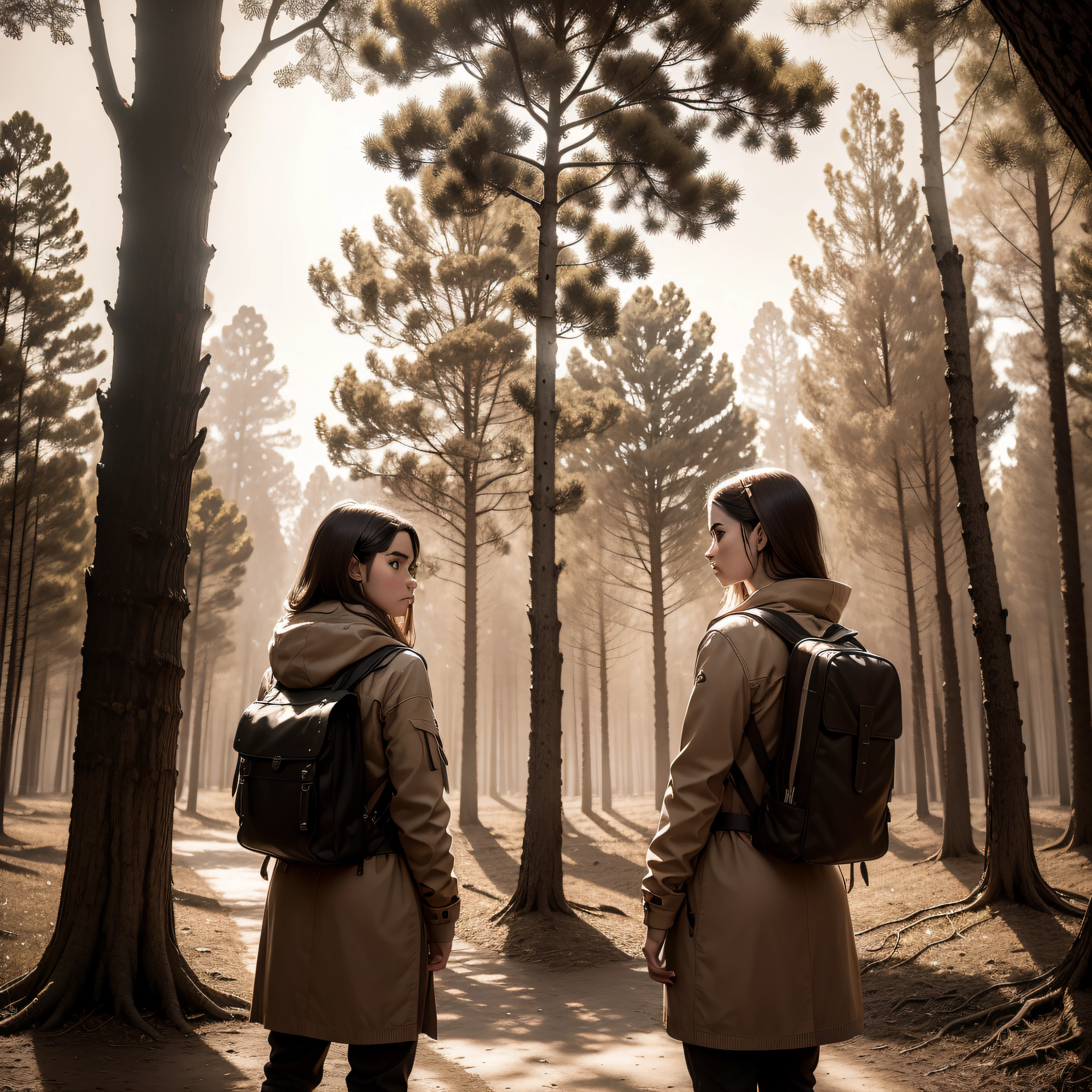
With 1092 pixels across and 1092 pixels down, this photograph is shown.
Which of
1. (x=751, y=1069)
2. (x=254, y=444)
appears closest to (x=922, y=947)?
(x=751, y=1069)

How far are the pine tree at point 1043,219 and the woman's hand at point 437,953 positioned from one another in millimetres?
7408

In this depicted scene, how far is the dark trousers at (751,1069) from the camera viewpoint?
1942 mm

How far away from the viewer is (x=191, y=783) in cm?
2223

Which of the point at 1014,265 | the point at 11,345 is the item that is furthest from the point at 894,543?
the point at 11,345

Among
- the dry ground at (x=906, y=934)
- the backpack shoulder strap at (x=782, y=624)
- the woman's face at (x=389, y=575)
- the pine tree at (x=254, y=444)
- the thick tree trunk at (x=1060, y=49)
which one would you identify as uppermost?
the pine tree at (x=254, y=444)

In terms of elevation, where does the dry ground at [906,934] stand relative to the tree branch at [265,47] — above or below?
below

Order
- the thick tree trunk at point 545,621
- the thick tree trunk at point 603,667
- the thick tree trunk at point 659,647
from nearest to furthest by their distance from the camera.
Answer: the thick tree trunk at point 545,621 < the thick tree trunk at point 659,647 < the thick tree trunk at point 603,667

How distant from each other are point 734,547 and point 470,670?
575 inches

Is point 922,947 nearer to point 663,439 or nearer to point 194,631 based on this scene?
point 663,439

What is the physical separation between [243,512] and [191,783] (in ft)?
71.0

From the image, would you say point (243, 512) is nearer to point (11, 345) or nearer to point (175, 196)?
point (11, 345)

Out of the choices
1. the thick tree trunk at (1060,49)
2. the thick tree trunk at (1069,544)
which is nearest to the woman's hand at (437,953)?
the thick tree trunk at (1060,49)

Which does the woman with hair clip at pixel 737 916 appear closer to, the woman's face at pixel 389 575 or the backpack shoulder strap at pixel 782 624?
the backpack shoulder strap at pixel 782 624

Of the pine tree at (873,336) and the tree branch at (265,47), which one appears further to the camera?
the pine tree at (873,336)
